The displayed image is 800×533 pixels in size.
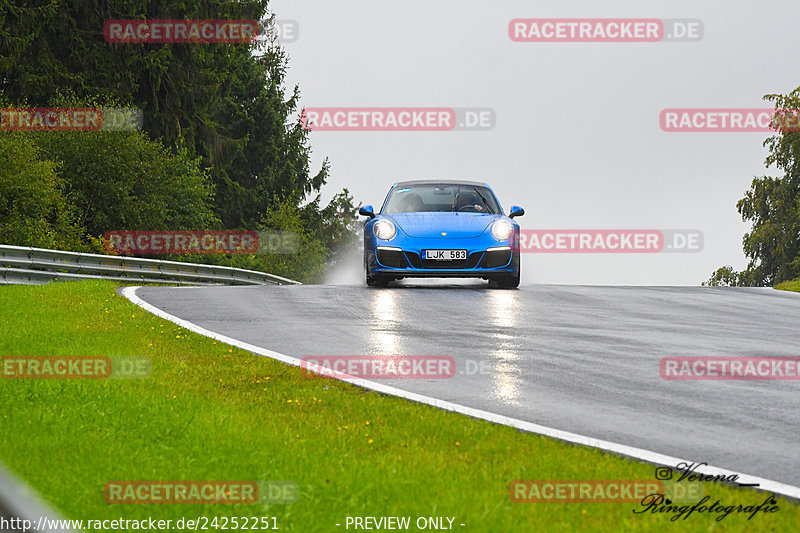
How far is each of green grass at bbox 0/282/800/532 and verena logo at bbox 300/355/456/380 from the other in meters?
0.30

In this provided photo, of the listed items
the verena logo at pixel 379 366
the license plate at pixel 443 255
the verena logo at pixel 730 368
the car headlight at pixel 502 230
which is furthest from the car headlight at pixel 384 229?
the verena logo at pixel 730 368

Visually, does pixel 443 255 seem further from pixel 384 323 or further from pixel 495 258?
pixel 384 323

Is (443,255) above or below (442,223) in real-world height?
below

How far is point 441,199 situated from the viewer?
17.1m

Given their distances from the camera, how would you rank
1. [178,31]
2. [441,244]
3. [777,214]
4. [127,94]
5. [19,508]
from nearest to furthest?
[19,508], [441,244], [127,94], [178,31], [777,214]

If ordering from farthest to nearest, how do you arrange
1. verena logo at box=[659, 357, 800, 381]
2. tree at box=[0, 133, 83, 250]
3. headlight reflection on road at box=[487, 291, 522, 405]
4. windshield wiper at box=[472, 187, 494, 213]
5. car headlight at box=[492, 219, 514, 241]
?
1. tree at box=[0, 133, 83, 250]
2. windshield wiper at box=[472, 187, 494, 213]
3. car headlight at box=[492, 219, 514, 241]
4. verena logo at box=[659, 357, 800, 381]
5. headlight reflection on road at box=[487, 291, 522, 405]

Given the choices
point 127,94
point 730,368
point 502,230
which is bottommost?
point 730,368

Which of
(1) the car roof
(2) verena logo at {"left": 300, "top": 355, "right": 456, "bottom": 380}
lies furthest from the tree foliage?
(2) verena logo at {"left": 300, "top": 355, "right": 456, "bottom": 380}

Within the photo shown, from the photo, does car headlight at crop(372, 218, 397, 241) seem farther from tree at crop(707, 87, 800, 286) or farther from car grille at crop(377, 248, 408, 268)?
tree at crop(707, 87, 800, 286)

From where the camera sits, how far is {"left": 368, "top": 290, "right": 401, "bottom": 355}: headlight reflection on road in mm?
10289

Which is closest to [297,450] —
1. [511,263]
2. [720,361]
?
[720,361]

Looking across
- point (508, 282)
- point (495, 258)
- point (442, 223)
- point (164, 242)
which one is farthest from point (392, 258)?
point (164, 242)

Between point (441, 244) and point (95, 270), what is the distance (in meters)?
9.40

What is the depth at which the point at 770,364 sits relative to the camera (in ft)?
30.7
